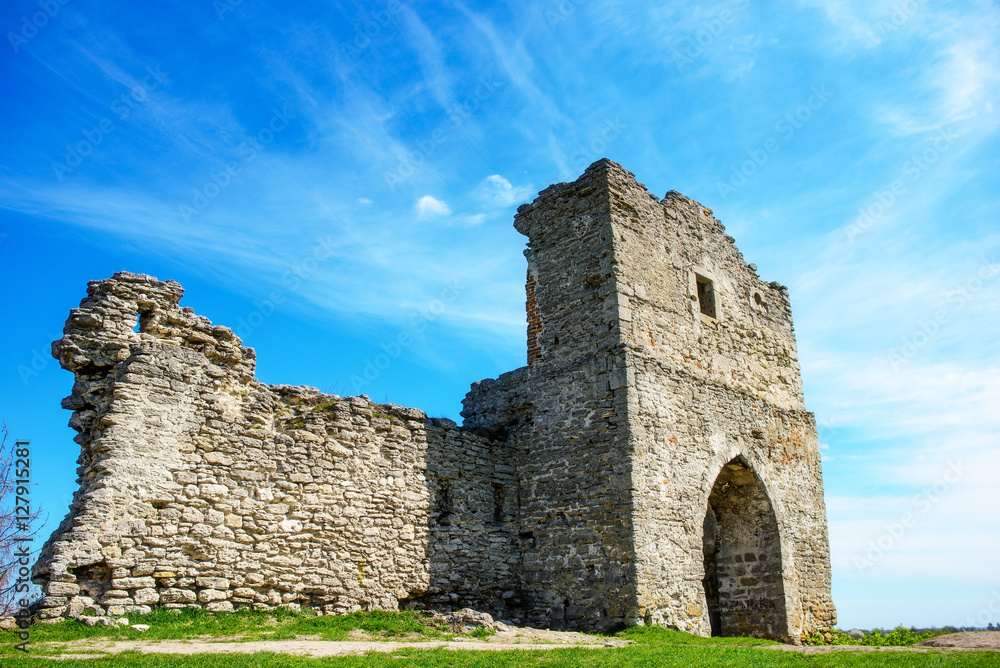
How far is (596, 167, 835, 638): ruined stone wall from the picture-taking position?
1106cm

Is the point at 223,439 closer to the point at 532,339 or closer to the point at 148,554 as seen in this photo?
the point at 148,554

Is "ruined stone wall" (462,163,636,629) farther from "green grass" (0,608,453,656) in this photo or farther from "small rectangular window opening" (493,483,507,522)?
"green grass" (0,608,453,656)

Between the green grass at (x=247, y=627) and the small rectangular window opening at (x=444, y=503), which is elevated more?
the small rectangular window opening at (x=444, y=503)

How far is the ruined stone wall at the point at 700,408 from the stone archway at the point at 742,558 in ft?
0.23

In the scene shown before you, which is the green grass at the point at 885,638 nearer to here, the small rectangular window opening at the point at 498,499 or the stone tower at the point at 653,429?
the stone tower at the point at 653,429

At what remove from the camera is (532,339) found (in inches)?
504

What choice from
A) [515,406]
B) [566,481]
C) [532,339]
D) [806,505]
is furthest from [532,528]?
[806,505]

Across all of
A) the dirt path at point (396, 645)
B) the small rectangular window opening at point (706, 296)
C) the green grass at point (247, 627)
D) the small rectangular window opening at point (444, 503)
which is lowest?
the dirt path at point (396, 645)

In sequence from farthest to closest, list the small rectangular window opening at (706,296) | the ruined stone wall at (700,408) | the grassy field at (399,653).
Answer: the small rectangular window opening at (706,296) < the ruined stone wall at (700,408) < the grassy field at (399,653)

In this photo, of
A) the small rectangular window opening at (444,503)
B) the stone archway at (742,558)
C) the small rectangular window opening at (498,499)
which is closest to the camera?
the small rectangular window opening at (444,503)

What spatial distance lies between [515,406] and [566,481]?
175cm

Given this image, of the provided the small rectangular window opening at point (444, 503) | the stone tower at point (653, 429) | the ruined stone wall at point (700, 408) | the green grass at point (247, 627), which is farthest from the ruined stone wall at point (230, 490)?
the ruined stone wall at point (700, 408)

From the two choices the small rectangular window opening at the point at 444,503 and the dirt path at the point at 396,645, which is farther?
the small rectangular window opening at the point at 444,503

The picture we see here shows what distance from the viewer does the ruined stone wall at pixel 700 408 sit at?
36.3 feet
